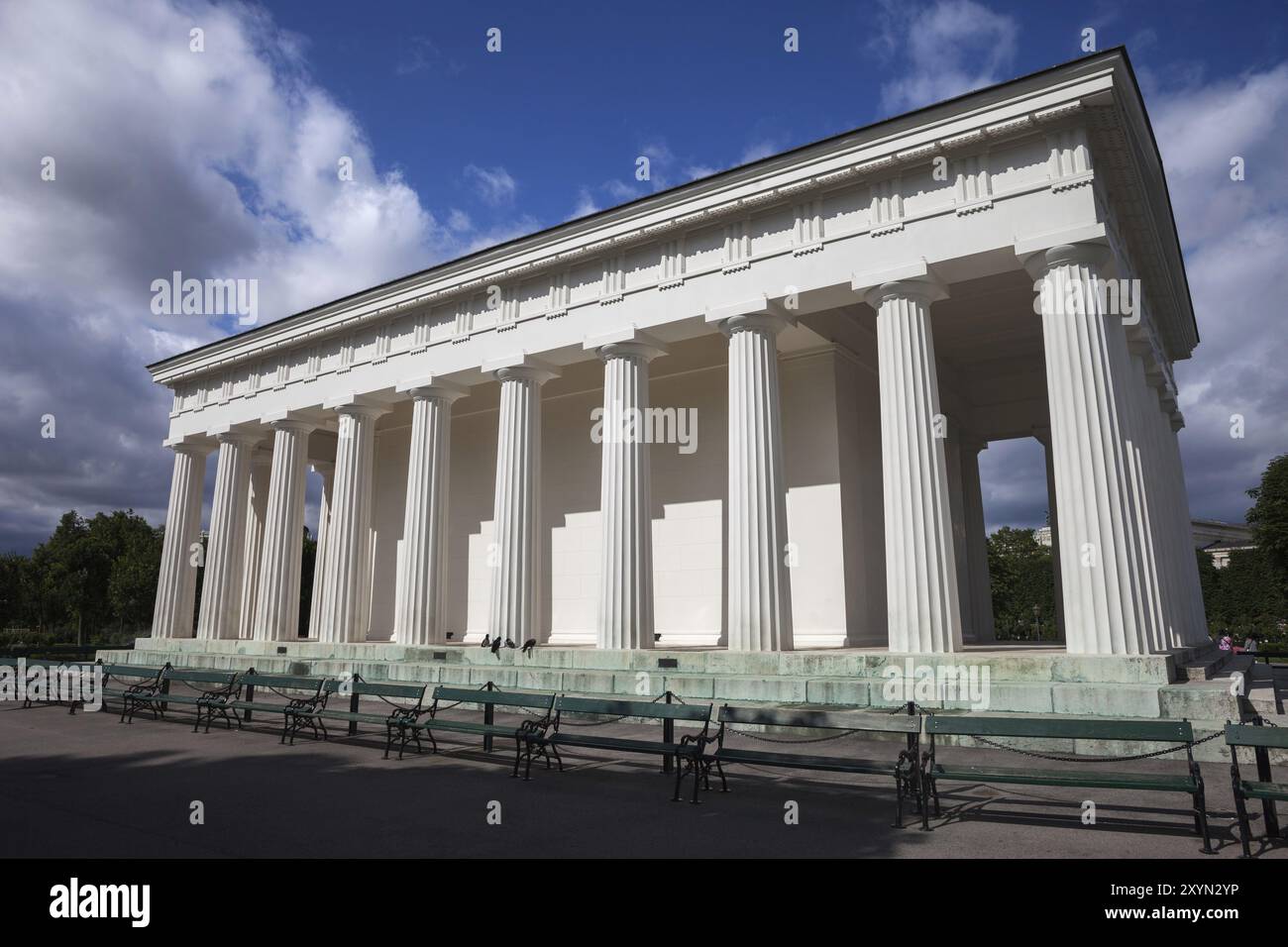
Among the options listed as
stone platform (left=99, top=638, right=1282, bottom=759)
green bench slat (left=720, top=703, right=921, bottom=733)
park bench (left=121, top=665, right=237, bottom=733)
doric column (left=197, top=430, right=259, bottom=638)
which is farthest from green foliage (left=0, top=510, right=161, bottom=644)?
green bench slat (left=720, top=703, right=921, bottom=733)

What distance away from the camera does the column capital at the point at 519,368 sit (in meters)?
22.6

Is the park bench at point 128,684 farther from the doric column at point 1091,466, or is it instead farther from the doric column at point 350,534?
the doric column at point 1091,466

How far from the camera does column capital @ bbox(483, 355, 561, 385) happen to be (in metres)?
22.6

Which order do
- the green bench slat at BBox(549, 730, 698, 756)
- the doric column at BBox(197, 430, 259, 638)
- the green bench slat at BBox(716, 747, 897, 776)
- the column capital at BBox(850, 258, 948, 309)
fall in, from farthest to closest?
1. the doric column at BBox(197, 430, 259, 638)
2. the column capital at BBox(850, 258, 948, 309)
3. the green bench slat at BBox(549, 730, 698, 756)
4. the green bench slat at BBox(716, 747, 897, 776)

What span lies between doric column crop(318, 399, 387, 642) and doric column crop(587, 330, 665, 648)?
415 inches

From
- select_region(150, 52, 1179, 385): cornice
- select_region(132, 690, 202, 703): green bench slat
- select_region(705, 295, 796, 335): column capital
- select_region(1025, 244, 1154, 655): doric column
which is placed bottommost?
select_region(132, 690, 202, 703): green bench slat

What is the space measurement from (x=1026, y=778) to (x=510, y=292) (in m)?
19.3

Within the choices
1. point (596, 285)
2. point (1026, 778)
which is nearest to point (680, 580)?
point (596, 285)

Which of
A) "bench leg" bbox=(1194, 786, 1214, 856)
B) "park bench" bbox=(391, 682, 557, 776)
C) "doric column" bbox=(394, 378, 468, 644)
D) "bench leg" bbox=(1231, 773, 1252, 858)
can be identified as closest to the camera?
"bench leg" bbox=(1231, 773, 1252, 858)

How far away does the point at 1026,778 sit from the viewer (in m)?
7.80

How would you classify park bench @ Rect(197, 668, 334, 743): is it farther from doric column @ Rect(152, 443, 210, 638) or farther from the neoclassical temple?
doric column @ Rect(152, 443, 210, 638)

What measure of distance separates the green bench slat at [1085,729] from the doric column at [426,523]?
59.7 feet
